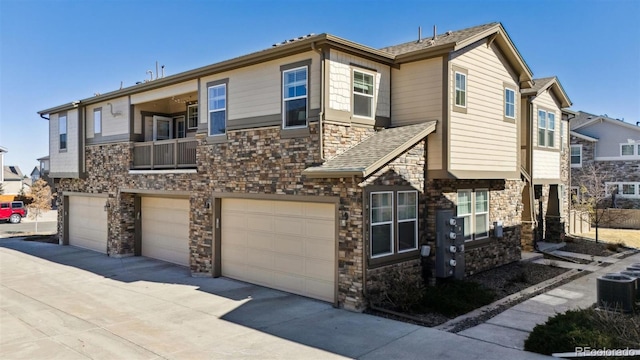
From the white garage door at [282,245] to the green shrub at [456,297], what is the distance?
94.5 inches

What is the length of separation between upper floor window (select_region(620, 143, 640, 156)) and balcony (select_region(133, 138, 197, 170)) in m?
30.1

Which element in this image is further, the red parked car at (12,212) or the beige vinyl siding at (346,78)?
the red parked car at (12,212)

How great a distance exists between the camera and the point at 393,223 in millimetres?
10727

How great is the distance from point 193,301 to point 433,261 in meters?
6.29

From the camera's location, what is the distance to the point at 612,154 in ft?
103

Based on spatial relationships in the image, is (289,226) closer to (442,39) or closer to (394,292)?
(394,292)

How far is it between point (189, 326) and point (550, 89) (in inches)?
678

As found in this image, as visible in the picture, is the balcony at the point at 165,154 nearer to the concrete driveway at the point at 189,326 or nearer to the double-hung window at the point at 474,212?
the concrete driveway at the point at 189,326

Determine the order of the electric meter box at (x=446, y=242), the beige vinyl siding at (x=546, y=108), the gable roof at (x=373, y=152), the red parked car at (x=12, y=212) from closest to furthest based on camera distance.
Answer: the gable roof at (x=373, y=152) → the electric meter box at (x=446, y=242) → the beige vinyl siding at (x=546, y=108) → the red parked car at (x=12, y=212)

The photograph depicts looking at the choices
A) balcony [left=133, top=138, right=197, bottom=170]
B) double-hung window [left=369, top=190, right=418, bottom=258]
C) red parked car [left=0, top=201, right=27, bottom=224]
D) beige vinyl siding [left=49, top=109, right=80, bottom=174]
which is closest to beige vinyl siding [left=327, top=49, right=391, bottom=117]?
double-hung window [left=369, top=190, right=418, bottom=258]

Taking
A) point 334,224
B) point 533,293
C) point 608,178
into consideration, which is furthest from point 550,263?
point 608,178

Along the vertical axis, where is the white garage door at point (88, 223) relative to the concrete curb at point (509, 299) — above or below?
above

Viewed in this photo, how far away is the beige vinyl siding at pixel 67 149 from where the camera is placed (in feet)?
66.2

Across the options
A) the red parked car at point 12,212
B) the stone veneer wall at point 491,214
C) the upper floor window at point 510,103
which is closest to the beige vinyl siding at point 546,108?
the stone veneer wall at point 491,214
